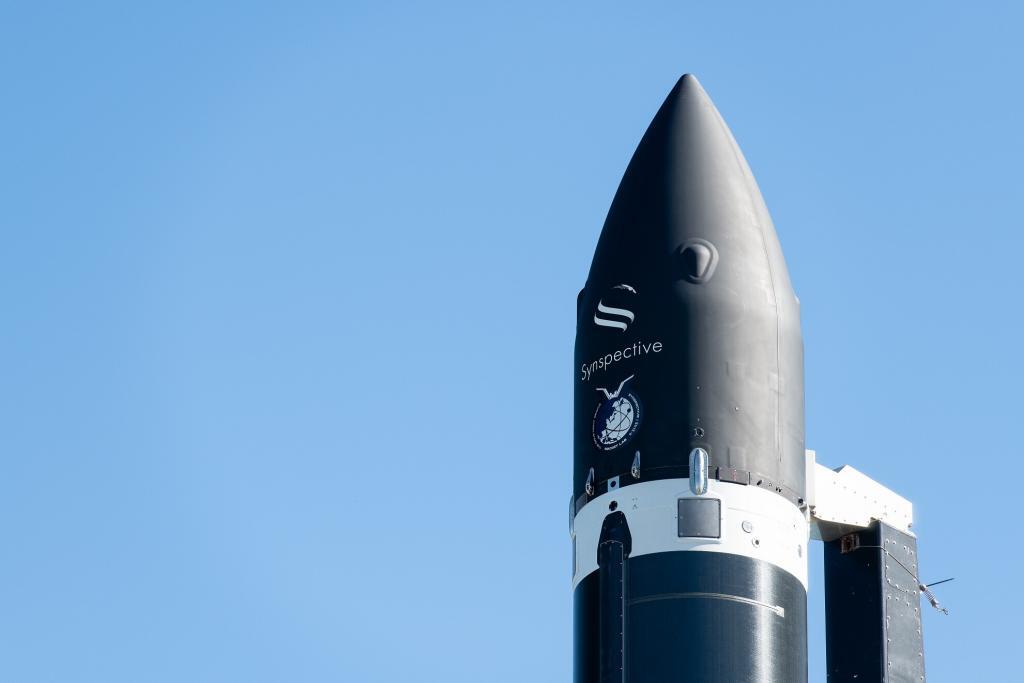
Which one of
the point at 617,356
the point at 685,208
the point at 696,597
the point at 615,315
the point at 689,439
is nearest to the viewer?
the point at 696,597

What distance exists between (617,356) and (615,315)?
2.82ft

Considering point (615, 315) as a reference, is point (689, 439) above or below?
below

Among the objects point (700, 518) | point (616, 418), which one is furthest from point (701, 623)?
point (616, 418)

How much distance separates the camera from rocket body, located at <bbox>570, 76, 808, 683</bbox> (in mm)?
39719

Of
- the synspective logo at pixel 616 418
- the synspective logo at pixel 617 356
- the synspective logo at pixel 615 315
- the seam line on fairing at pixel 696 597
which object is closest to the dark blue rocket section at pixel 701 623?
the seam line on fairing at pixel 696 597

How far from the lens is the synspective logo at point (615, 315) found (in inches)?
1677

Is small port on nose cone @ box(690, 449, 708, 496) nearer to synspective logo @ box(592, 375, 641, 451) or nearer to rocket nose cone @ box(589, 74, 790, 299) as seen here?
synspective logo @ box(592, 375, 641, 451)

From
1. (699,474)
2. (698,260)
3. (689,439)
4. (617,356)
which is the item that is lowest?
(699,474)

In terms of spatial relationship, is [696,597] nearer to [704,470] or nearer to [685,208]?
[704,470]

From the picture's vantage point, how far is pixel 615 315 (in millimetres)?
42844

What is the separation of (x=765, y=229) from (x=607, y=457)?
580 cm

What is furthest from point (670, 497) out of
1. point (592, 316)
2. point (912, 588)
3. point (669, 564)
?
point (912, 588)

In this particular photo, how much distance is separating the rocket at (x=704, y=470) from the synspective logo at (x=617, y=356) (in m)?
0.05

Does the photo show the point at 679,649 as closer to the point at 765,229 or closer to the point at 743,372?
the point at 743,372
